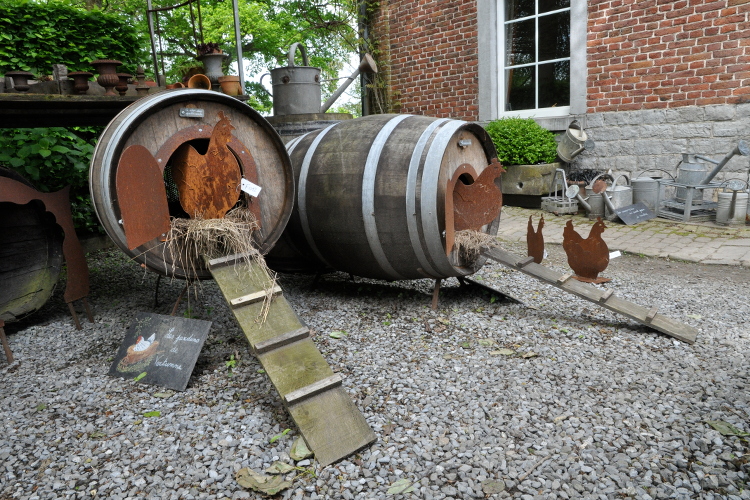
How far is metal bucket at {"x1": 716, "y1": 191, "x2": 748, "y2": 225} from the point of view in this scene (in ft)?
18.4

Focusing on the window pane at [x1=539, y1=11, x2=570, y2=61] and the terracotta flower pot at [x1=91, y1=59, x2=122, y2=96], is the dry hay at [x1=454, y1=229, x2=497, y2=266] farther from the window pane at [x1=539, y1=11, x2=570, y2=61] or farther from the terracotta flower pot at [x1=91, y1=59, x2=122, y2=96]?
the window pane at [x1=539, y1=11, x2=570, y2=61]

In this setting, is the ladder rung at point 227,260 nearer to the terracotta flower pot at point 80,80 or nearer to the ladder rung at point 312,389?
the ladder rung at point 312,389

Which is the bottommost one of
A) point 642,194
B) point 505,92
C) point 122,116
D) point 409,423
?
point 409,423

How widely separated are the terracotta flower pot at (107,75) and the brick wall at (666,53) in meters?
5.73

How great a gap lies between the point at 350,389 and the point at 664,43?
6.02 meters

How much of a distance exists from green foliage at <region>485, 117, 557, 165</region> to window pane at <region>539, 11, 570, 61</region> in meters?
1.04

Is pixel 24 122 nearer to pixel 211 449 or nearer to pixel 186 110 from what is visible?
pixel 186 110

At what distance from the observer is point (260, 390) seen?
256cm

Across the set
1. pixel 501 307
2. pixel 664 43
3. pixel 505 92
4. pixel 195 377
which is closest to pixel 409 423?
pixel 195 377

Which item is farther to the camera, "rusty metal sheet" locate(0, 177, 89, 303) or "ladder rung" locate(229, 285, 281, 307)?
"rusty metal sheet" locate(0, 177, 89, 303)

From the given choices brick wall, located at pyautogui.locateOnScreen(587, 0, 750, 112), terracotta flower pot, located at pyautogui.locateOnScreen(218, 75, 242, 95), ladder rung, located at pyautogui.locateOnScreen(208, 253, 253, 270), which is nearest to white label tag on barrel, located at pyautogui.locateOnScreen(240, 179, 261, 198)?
ladder rung, located at pyautogui.locateOnScreen(208, 253, 253, 270)

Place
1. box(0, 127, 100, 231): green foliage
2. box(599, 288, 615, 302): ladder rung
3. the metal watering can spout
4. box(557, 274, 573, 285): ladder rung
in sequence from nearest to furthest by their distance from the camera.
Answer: box(599, 288, 615, 302): ladder rung < box(557, 274, 573, 285): ladder rung < box(0, 127, 100, 231): green foliage < the metal watering can spout

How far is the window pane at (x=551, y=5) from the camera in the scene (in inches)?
286

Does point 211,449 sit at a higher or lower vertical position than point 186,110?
lower
